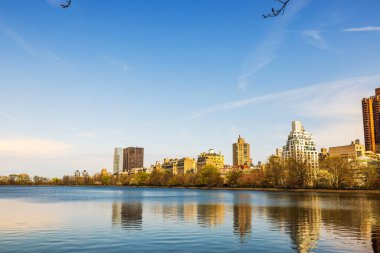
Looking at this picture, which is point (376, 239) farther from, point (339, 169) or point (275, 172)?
point (275, 172)

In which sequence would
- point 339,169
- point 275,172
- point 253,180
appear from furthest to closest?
point 253,180 < point 275,172 < point 339,169

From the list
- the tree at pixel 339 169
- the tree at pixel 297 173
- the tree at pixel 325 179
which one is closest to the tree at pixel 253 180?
the tree at pixel 297 173

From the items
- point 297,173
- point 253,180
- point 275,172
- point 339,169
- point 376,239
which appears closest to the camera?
point 376,239

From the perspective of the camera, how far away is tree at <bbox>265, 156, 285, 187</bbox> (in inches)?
6486

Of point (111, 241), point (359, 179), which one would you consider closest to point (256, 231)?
point (111, 241)

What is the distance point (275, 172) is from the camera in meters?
165

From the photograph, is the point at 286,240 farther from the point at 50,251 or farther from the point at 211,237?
the point at 50,251

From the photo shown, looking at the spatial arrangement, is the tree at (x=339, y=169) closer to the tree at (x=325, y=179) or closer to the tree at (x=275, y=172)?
the tree at (x=325, y=179)

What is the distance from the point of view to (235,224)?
3750 cm

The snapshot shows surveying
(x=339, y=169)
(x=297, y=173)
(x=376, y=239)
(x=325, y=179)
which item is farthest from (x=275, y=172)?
(x=376, y=239)

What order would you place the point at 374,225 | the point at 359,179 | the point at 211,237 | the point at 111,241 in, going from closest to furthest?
the point at 111,241, the point at 211,237, the point at 374,225, the point at 359,179

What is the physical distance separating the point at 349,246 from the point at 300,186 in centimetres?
13736

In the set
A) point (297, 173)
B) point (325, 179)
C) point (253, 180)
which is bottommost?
point (253, 180)

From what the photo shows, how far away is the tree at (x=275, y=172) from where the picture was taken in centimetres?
16475
